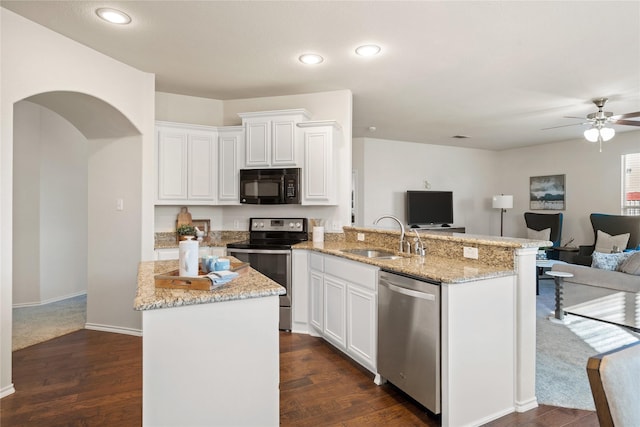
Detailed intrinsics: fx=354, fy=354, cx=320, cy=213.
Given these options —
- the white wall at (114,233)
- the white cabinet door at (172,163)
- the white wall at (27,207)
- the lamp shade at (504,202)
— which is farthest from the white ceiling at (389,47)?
the lamp shade at (504,202)

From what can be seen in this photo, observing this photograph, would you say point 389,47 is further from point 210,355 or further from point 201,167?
point 210,355

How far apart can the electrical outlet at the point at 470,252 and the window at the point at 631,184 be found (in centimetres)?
A: 586

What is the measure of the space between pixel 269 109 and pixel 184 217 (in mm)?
1625

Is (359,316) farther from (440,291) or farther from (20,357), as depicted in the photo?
(20,357)

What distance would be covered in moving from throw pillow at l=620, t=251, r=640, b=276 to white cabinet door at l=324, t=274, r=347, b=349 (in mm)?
2946

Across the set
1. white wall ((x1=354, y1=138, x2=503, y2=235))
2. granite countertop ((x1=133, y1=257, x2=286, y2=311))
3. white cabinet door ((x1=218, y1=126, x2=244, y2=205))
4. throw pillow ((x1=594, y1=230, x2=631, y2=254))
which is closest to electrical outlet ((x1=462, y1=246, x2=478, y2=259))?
granite countertop ((x1=133, y1=257, x2=286, y2=311))

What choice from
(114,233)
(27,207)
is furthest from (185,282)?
(27,207)

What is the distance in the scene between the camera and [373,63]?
3262mm

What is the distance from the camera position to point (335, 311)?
3.01 meters

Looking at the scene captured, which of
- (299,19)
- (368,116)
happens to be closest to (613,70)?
(368,116)

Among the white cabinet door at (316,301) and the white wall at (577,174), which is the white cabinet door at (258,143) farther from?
the white wall at (577,174)

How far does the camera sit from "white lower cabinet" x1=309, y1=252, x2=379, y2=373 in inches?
100.0

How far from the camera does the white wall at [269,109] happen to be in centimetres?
404

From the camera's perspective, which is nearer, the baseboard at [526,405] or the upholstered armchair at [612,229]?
the baseboard at [526,405]
